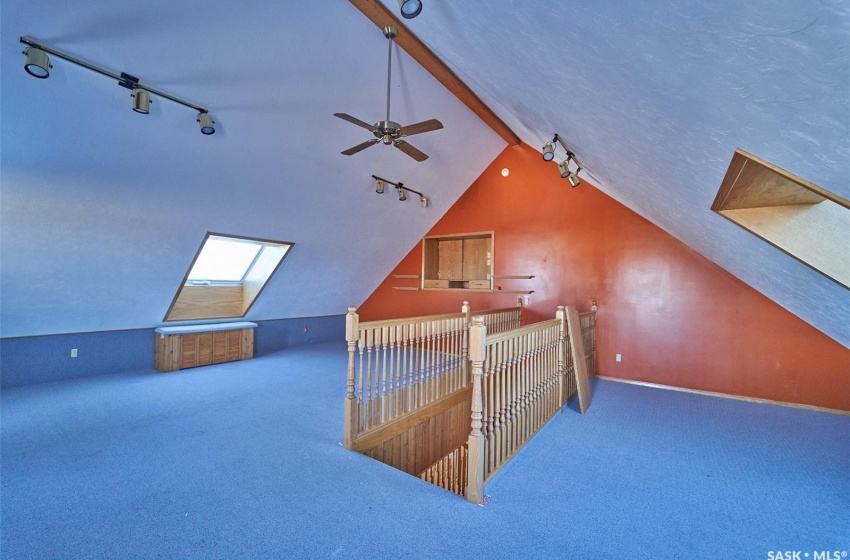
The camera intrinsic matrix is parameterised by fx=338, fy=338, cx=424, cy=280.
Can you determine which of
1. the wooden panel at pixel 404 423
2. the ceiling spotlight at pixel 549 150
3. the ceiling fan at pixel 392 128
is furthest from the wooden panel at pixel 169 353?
the ceiling spotlight at pixel 549 150

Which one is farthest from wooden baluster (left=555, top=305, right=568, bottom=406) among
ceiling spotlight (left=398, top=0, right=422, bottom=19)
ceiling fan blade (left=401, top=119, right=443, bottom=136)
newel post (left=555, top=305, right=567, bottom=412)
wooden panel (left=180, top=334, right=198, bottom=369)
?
wooden panel (left=180, top=334, right=198, bottom=369)

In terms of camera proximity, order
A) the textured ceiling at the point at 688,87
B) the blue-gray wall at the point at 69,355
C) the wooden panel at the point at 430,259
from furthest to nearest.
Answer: the wooden panel at the point at 430,259 < the blue-gray wall at the point at 69,355 < the textured ceiling at the point at 688,87

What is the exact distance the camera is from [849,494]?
2.14 meters

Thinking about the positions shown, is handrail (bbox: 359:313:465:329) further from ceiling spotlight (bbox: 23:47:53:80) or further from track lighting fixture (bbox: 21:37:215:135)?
ceiling spotlight (bbox: 23:47:53:80)

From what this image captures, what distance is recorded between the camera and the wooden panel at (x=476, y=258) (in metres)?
6.45

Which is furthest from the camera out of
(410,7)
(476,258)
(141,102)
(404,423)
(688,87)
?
(476,258)

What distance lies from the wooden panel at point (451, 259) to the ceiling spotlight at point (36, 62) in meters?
5.65

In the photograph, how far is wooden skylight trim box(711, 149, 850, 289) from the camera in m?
1.85

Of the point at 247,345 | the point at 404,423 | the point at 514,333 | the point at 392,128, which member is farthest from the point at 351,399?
the point at 247,345

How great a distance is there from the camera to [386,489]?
215 centimetres

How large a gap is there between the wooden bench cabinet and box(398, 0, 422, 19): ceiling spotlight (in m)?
5.30

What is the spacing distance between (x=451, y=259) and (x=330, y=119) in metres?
3.76

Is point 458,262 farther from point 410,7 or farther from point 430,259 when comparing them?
point 410,7

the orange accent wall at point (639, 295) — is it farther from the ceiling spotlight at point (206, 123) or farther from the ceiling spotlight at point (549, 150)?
the ceiling spotlight at point (206, 123)
